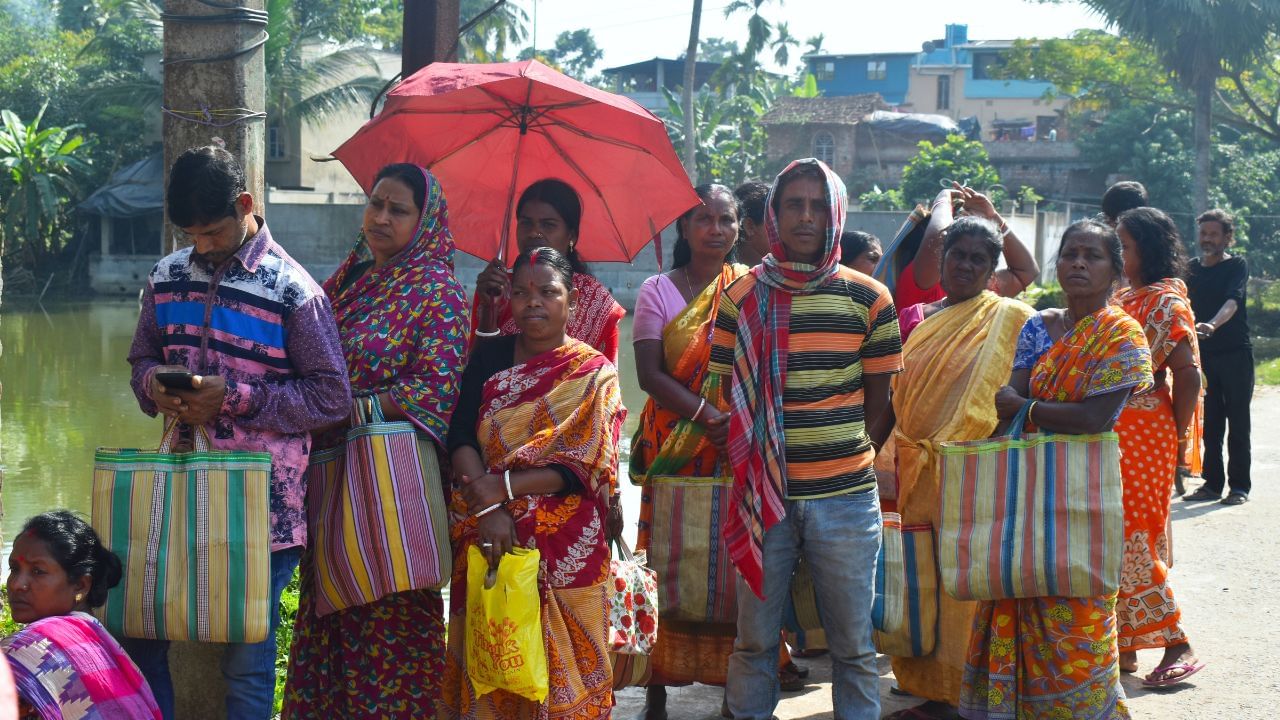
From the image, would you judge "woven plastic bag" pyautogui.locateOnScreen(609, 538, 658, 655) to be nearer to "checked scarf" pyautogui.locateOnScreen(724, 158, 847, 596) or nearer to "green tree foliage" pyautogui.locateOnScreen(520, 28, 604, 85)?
"checked scarf" pyautogui.locateOnScreen(724, 158, 847, 596)

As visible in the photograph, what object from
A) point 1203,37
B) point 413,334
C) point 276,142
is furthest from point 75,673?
point 276,142

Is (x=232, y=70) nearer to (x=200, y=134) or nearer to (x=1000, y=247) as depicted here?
(x=200, y=134)

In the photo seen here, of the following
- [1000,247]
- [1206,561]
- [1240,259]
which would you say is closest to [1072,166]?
[1240,259]

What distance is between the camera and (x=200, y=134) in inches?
159

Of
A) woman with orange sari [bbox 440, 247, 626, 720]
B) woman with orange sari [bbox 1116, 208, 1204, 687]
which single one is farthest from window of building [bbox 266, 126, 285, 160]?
woman with orange sari [bbox 440, 247, 626, 720]

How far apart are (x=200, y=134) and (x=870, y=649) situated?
2734 mm

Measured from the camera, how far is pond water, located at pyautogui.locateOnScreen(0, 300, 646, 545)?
10148 mm

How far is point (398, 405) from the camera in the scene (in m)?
3.40

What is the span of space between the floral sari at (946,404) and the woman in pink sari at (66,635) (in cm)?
258

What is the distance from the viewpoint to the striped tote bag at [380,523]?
131 inches

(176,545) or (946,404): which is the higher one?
(946,404)

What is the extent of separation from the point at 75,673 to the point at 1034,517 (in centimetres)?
267

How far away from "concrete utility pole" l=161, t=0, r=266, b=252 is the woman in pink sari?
54.3 inches

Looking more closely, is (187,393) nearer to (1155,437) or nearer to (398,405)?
(398,405)
